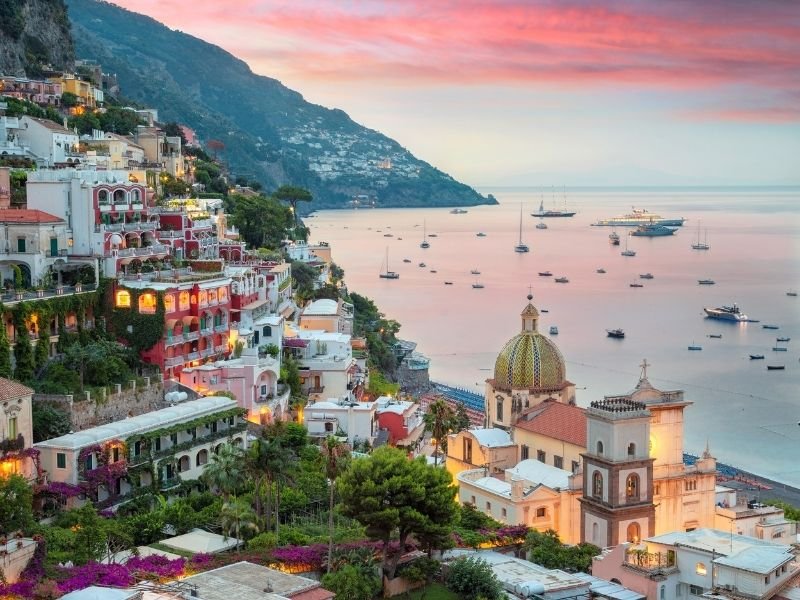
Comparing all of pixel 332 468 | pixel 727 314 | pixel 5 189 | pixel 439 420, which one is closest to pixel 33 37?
pixel 5 189

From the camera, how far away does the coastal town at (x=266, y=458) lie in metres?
29.2

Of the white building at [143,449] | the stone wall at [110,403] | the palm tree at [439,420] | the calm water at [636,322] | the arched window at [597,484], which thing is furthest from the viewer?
the calm water at [636,322]

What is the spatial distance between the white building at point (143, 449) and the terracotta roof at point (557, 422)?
10475 mm

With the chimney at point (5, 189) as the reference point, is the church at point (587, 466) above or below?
below

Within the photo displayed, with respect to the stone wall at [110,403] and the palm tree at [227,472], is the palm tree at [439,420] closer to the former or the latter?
the palm tree at [227,472]

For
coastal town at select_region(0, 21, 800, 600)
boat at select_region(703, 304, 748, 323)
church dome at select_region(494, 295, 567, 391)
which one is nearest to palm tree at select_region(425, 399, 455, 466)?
coastal town at select_region(0, 21, 800, 600)

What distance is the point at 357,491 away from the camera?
98.3ft

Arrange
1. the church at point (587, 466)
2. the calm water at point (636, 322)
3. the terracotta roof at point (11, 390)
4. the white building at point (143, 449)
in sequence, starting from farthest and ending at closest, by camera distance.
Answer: the calm water at point (636, 322), the church at point (587, 466), the white building at point (143, 449), the terracotta roof at point (11, 390)

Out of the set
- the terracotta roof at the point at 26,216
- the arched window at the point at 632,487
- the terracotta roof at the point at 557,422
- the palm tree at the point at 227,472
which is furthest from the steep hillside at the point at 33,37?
the arched window at the point at 632,487

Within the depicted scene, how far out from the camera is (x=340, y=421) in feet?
153

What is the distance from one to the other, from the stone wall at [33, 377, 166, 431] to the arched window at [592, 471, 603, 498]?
50.2 ft

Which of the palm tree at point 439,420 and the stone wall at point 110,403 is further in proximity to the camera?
the palm tree at point 439,420

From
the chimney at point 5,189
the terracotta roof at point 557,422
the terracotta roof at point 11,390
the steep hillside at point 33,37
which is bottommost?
the terracotta roof at point 557,422

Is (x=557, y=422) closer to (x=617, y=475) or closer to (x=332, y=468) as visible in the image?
(x=617, y=475)
